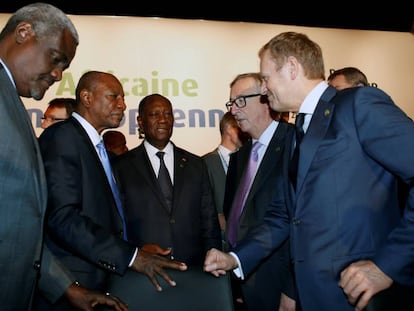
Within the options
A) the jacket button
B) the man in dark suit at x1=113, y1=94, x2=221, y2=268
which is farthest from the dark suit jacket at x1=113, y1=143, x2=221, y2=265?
the jacket button

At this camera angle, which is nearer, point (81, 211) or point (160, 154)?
point (81, 211)

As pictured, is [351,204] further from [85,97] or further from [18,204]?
[85,97]

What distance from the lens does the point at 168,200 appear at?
3.30m

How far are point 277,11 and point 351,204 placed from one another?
15.9 feet

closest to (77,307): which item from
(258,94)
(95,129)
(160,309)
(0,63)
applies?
(160,309)

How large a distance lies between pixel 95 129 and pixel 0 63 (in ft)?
3.94

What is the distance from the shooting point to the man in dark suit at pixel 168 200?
318 cm

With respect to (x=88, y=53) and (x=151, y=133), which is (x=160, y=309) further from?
(x=88, y=53)

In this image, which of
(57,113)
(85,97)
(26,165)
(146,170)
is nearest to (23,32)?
(26,165)

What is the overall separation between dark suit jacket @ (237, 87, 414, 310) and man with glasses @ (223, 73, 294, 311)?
581 millimetres

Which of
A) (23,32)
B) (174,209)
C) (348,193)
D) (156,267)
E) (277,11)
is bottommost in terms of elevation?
(174,209)

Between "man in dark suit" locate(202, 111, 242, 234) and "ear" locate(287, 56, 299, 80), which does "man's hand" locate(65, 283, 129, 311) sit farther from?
"man in dark suit" locate(202, 111, 242, 234)

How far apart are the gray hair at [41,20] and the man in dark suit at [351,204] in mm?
1074

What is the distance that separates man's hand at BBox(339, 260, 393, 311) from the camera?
1432mm
